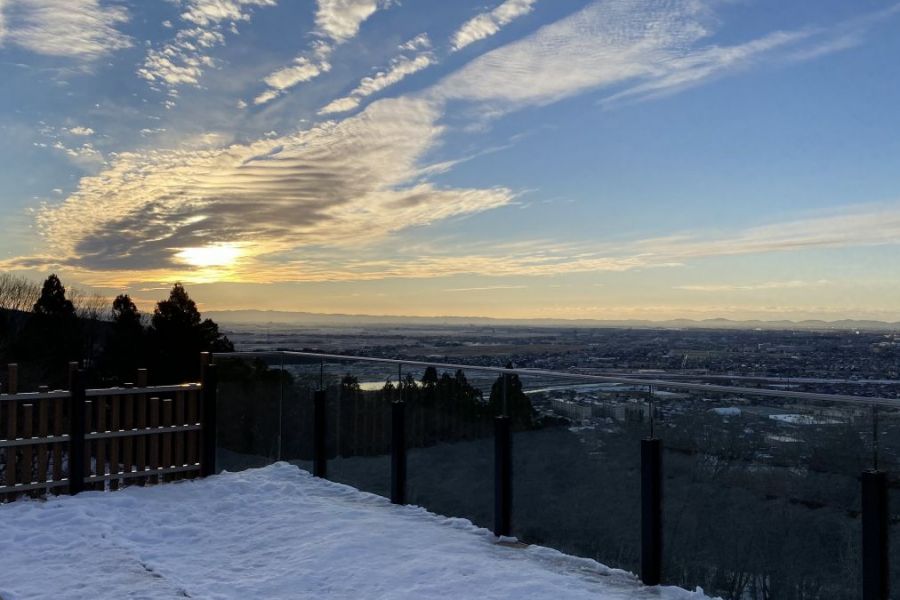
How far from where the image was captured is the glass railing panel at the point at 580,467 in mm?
5555

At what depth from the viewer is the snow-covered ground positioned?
4.99m

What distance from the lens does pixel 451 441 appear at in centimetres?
716

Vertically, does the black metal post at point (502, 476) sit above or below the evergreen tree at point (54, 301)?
below

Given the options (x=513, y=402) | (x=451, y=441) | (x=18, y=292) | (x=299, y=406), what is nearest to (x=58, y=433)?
(x=299, y=406)

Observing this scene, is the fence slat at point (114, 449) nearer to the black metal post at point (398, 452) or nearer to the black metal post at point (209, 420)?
the black metal post at point (209, 420)

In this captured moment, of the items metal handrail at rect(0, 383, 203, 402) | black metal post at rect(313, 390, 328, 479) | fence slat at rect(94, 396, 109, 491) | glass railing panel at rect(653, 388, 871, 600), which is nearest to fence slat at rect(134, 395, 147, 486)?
metal handrail at rect(0, 383, 203, 402)

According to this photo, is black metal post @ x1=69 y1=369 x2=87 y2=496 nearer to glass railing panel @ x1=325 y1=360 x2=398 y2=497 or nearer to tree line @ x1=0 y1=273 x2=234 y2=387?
glass railing panel @ x1=325 y1=360 x2=398 y2=497

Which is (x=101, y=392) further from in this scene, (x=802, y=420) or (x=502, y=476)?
(x=802, y=420)

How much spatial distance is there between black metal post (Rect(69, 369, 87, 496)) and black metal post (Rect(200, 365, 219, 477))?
1.38 metres

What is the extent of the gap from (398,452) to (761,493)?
3769 mm

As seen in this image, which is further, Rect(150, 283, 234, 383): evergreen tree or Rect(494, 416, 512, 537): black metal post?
Rect(150, 283, 234, 383): evergreen tree

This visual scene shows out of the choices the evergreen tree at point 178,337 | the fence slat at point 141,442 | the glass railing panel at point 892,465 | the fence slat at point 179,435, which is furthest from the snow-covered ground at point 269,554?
the evergreen tree at point 178,337

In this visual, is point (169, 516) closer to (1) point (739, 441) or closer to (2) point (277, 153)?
(1) point (739, 441)

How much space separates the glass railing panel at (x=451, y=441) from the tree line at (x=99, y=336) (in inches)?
1252
